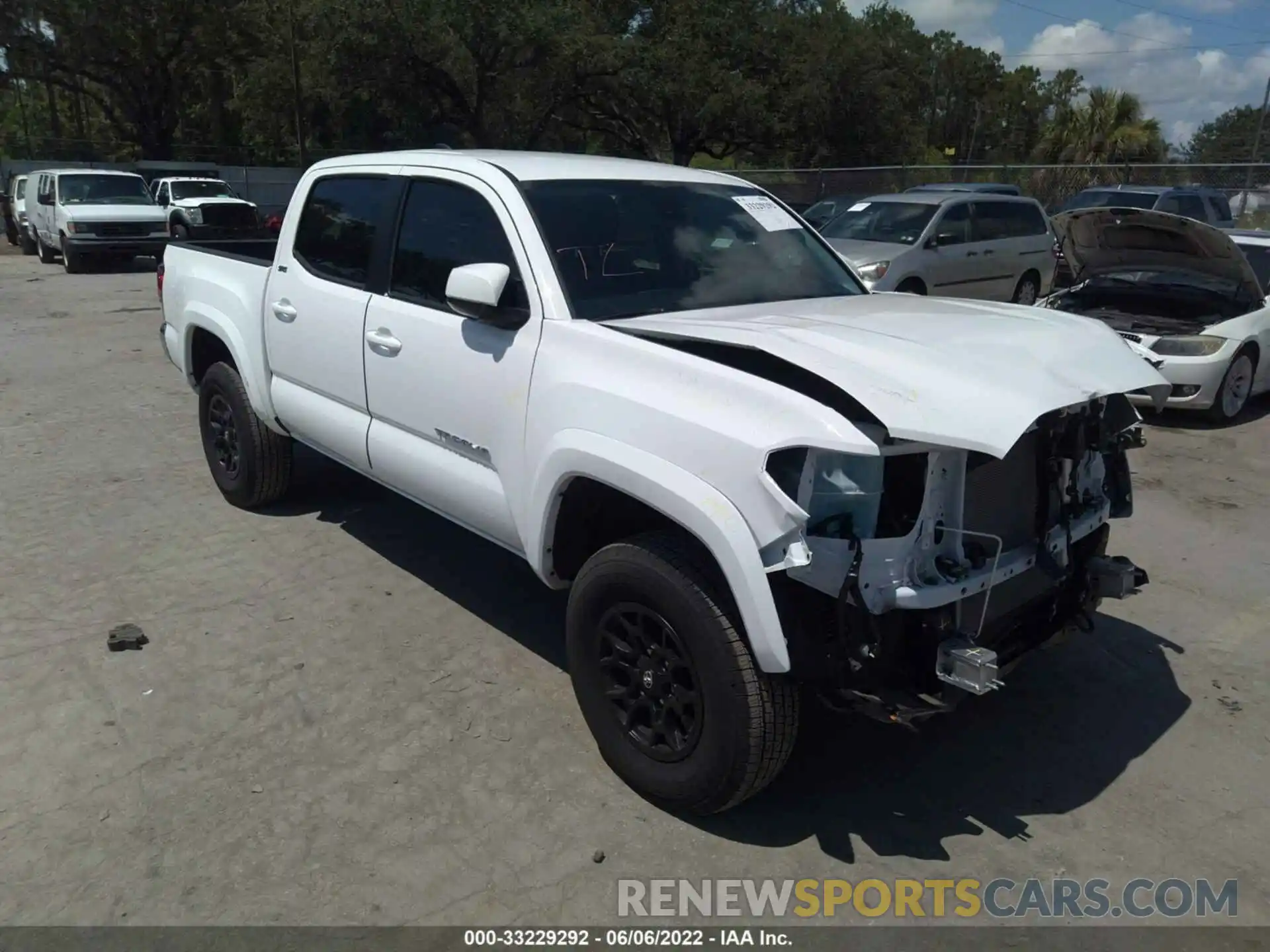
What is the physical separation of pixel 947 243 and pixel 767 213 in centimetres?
879

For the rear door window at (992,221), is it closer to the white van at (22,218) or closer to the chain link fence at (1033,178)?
the chain link fence at (1033,178)

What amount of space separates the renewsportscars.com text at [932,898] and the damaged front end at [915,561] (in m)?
0.55

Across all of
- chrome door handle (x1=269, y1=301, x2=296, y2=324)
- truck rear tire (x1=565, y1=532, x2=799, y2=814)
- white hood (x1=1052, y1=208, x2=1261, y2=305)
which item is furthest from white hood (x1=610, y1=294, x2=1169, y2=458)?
white hood (x1=1052, y1=208, x2=1261, y2=305)

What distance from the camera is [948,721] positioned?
3867 millimetres

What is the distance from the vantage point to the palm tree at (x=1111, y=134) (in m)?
39.1

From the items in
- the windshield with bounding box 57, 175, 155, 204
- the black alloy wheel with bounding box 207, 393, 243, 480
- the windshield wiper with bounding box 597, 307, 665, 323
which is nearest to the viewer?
the windshield wiper with bounding box 597, 307, 665, 323

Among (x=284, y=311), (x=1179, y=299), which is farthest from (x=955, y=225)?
(x=284, y=311)

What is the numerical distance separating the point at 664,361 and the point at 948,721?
1845 millimetres

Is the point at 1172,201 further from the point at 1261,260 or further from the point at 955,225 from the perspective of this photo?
the point at 1261,260

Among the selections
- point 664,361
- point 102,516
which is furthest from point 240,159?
point 664,361

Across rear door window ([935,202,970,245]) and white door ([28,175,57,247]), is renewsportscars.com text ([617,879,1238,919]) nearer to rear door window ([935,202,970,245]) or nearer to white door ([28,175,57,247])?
rear door window ([935,202,970,245])

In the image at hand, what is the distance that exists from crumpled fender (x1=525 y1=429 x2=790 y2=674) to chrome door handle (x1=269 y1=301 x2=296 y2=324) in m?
2.13

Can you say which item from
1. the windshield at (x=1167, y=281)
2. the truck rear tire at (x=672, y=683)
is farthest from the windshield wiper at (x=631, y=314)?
the windshield at (x=1167, y=281)

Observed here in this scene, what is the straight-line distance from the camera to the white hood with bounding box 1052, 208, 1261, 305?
7227mm
